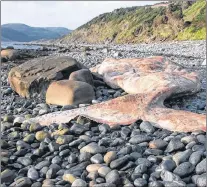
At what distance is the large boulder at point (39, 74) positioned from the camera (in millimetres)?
7723

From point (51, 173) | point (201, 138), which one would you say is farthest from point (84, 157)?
point (201, 138)

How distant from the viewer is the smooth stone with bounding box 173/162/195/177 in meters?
3.46

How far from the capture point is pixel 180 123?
4758 millimetres

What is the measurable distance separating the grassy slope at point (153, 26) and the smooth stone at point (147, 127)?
33.2 metres

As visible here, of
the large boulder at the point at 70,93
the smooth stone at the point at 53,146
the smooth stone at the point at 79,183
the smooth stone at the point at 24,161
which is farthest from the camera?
the large boulder at the point at 70,93

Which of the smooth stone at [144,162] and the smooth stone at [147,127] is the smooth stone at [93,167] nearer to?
the smooth stone at [144,162]

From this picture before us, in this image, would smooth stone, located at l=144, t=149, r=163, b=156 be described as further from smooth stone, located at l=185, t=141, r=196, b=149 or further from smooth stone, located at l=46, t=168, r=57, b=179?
smooth stone, located at l=46, t=168, r=57, b=179

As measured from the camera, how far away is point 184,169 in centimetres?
349

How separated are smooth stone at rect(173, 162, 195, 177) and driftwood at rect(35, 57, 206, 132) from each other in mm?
1054

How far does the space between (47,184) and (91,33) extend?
8296 cm

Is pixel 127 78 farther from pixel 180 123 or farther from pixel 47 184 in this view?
pixel 47 184

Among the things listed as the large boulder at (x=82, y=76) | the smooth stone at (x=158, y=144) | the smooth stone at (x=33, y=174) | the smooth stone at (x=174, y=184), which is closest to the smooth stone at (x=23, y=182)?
the smooth stone at (x=33, y=174)

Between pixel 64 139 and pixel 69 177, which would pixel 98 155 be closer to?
pixel 69 177

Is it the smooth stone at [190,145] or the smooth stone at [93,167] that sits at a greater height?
the smooth stone at [190,145]
